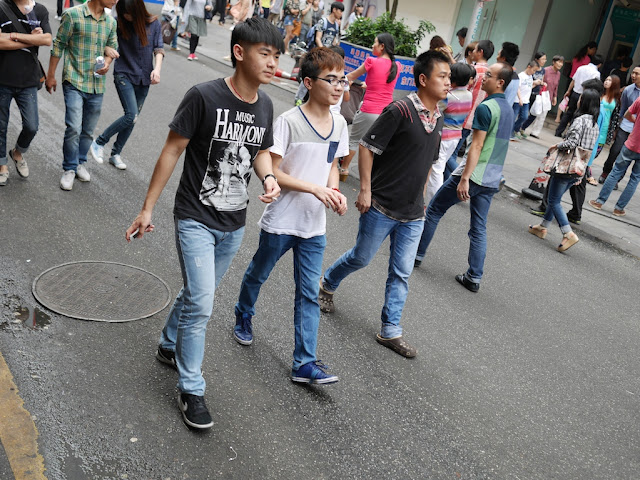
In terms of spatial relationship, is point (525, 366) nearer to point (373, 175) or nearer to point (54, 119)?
point (373, 175)

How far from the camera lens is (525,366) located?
5.01 metres

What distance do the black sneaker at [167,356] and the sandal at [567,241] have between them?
17.6ft

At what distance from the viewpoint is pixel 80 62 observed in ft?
20.5

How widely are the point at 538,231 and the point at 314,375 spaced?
519 centimetres

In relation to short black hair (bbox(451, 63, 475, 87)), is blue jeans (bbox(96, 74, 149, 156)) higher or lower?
lower

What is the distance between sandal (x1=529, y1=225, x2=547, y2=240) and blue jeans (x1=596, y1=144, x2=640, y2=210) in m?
2.34

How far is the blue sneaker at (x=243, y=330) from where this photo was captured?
14.4 ft

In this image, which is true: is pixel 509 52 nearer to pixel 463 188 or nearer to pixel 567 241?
pixel 567 241

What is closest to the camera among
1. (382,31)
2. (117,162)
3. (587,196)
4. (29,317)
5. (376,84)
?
(29,317)

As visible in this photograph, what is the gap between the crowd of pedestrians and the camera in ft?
11.3

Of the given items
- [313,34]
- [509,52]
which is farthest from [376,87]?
[313,34]

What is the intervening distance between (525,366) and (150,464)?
9.68 ft

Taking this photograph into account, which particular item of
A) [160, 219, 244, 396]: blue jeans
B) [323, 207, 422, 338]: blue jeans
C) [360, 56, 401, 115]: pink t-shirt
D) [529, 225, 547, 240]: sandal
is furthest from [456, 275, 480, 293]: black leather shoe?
[160, 219, 244, 396]: blue jeans

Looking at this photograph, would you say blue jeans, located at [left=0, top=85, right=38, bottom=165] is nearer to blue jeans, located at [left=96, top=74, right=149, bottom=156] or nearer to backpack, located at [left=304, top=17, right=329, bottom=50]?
blue jeans, located at [left=96, top=74, right=149, bottom=156]
